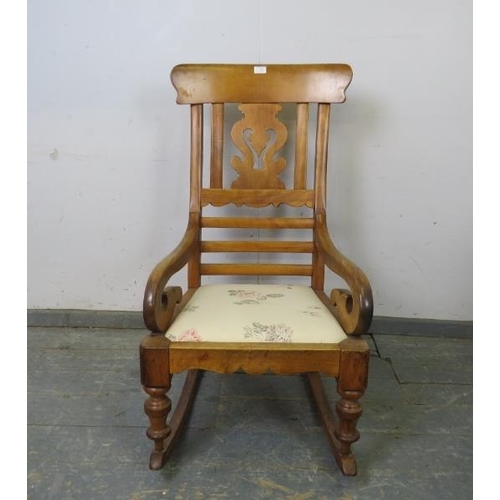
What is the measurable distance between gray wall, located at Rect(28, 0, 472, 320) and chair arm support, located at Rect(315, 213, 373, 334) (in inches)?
21.8

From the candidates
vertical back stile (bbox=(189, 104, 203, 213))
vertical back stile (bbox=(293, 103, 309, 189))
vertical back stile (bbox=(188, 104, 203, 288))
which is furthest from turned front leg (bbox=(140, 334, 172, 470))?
vertical back stile (bbox=(293, 103, 309, 189))

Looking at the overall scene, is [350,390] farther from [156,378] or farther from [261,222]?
[261,222]

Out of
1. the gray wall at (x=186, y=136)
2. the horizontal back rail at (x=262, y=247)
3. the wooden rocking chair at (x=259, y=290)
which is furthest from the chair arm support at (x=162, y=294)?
the gray wall at (x=186, y=136)

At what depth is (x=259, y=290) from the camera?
3.77 ft

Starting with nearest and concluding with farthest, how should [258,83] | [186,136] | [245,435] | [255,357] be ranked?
1. [255,357]
2. [245,435]
3. [258,83]
4. [186,136]

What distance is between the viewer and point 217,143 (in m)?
1.24

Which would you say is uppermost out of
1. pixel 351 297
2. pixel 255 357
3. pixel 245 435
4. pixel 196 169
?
pixel 196 169

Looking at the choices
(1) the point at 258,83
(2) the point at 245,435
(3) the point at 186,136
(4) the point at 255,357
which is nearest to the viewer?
(4) the point at 255,357

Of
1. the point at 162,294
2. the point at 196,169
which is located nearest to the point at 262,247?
the point at 196,169

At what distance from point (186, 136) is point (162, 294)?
2.57ft

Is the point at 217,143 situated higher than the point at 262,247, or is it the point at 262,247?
the point at 217,143

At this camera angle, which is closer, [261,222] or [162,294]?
[162,294]

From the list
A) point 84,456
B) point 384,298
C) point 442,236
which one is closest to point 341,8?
point 442,236

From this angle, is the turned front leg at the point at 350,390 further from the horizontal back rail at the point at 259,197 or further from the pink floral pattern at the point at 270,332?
the horizontal back rail at the point at 259,197
